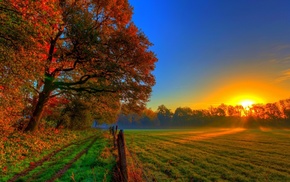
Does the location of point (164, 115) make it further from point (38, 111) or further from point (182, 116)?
point (38, 111)

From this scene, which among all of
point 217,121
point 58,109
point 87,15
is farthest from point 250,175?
point 217,121

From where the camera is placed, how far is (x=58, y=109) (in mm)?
37375

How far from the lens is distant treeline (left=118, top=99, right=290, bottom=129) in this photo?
4215 inches

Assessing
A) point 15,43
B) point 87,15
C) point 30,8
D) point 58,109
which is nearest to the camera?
point 30,8

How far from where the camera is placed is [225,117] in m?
133

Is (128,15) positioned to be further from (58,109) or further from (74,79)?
(58,109)

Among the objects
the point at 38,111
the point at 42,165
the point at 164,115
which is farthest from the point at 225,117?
the point at 42,165

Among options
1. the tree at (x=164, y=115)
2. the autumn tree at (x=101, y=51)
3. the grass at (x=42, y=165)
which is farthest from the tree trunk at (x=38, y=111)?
the tree at (x=164, y=115)

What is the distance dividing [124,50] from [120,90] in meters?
4.11

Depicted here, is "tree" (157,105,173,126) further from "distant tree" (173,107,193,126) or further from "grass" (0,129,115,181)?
"grass" (0,129,115,181)

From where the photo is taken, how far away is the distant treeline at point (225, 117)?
107 metres

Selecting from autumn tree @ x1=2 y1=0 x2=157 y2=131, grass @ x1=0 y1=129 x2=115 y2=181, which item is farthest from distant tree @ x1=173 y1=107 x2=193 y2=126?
grass @ x1=0 y1=129 x2=115 y2=181

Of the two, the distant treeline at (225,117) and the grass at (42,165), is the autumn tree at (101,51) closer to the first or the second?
the grass at (42,165)

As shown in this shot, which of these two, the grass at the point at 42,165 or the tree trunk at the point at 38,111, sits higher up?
the tree trunk at the point at 38,111
